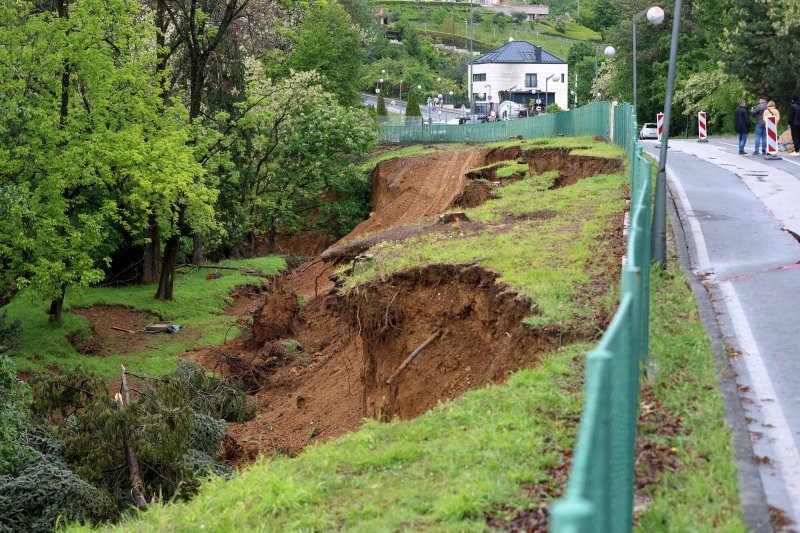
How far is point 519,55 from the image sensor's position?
120 m

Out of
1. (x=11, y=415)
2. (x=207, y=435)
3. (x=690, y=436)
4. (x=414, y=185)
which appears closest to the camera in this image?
(x=690, y=436)

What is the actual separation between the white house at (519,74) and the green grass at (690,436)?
111 meters

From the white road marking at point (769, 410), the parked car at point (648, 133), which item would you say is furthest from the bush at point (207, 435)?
the parked car at point (648, 133)

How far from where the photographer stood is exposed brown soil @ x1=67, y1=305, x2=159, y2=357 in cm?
2707

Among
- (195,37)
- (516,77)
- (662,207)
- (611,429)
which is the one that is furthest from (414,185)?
(516,77)

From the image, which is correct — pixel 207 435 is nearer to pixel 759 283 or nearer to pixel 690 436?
pixel 759 283

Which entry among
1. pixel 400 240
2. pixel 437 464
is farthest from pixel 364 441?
pixel 400 240

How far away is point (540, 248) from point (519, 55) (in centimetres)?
10854

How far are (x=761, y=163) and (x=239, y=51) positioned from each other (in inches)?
879

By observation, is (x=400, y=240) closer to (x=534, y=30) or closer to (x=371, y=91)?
(x=371, y=91)

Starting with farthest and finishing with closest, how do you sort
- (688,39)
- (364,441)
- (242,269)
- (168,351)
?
(688,39) < (242,269) < (168,351) < (364,441)

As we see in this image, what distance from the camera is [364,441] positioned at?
8914 mm

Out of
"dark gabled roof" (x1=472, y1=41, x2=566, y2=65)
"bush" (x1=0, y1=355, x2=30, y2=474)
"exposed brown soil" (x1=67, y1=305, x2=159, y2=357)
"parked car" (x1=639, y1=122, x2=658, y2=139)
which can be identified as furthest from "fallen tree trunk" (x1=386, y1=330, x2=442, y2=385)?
"dark gabled roof" (x1=472, y1=41, x2=566, y2=65)

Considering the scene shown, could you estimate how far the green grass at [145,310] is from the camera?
1003 inches
